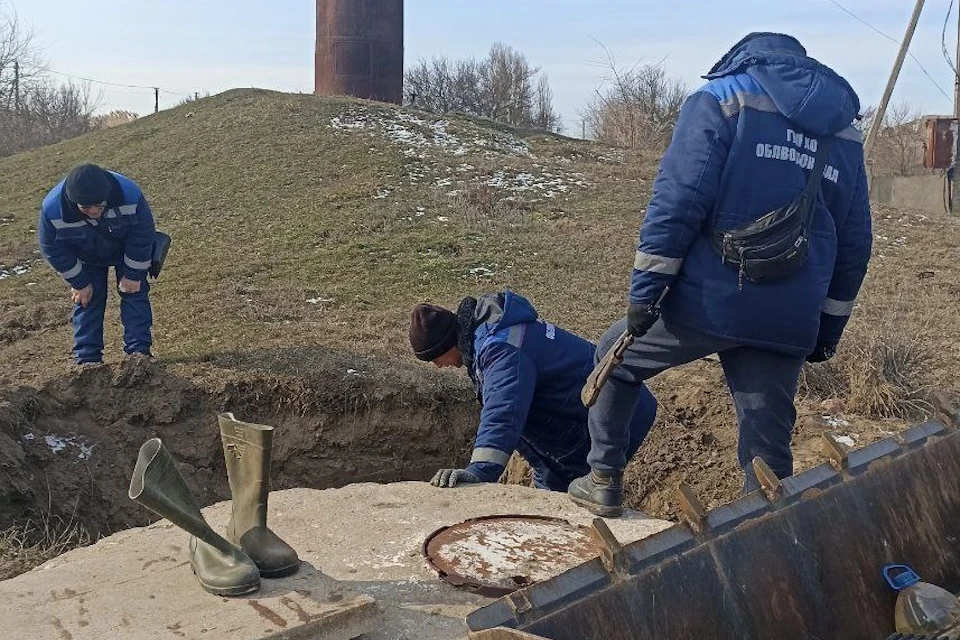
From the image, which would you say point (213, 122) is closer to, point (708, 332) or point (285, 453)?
point (285, 453)

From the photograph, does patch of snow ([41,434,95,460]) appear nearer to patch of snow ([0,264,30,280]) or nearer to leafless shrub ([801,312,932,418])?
leafless shrub ([801,312,932,418])

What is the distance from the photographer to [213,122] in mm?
18766

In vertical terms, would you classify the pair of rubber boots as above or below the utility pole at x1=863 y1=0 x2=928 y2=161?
below

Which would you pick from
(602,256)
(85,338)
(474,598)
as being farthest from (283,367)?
(602,256)

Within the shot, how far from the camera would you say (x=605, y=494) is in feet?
13.2

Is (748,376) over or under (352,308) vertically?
over

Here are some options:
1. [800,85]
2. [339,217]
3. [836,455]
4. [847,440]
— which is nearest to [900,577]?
[836,455]

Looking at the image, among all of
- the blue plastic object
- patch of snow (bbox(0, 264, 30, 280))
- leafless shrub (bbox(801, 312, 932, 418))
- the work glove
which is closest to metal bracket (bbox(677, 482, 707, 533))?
the blue plastic object

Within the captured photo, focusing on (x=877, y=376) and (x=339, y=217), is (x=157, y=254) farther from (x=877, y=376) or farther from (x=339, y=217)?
(x=339, y=217)

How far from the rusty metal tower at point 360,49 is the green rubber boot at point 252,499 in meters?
17.7

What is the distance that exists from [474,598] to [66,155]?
700 inches

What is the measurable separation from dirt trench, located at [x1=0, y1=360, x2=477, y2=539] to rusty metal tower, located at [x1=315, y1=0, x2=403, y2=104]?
46.7 ft

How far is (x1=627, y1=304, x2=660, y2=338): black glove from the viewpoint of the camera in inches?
133

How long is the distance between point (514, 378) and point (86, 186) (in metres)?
3.90
